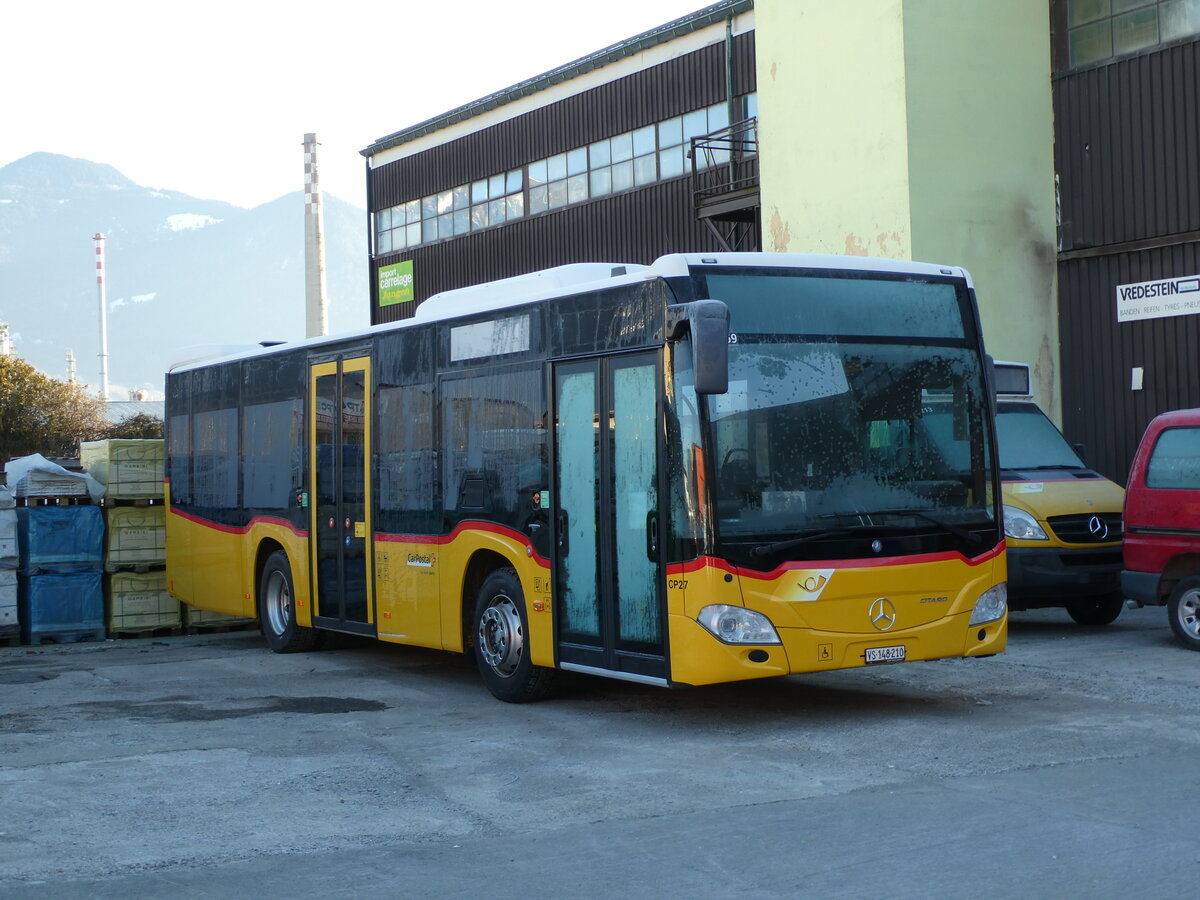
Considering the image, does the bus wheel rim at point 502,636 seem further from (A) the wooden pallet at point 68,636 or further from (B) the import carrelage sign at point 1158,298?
(B) the import carrelage sign at point 1158,298

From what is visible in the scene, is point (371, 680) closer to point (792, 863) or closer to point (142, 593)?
point (142, 593)

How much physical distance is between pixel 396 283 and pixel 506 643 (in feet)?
96.2

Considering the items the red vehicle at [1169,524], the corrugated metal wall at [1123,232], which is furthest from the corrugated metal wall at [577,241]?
the red vehicle at [1169,524]

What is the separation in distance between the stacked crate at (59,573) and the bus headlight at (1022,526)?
9667 millimetres

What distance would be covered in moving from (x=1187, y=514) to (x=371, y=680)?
6.65m

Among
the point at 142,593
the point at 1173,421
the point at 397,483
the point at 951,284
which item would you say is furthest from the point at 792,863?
the point at 142,593

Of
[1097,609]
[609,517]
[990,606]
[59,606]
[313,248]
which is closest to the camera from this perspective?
[609,517]

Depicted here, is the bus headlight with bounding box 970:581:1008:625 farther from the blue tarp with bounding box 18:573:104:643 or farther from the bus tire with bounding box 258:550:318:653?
the blue tarp with bounding box 18:573:104:643

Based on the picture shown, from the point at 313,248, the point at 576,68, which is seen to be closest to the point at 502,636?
the point at 576,68

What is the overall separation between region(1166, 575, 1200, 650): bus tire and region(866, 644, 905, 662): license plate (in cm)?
398

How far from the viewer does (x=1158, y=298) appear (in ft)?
63.7

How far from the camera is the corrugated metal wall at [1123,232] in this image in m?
19.1

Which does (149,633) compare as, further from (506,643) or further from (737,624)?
(737,624)

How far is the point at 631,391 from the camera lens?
9.51 meters
